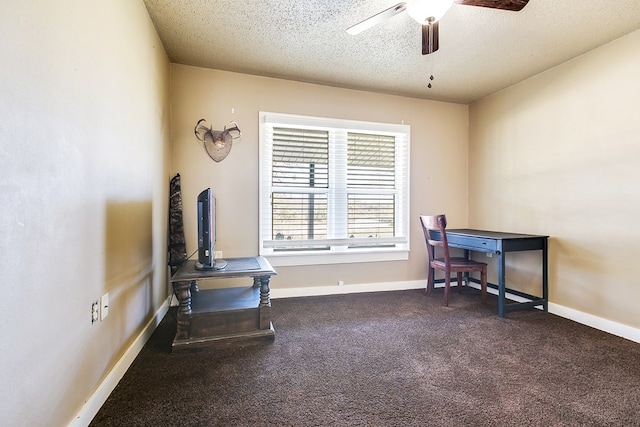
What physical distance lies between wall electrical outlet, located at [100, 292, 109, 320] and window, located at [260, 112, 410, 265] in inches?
67.3

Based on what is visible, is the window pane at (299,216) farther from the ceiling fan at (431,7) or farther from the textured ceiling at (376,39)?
the ceiling fan at (431,7)

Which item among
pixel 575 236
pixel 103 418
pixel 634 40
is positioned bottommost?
pixel 103 418

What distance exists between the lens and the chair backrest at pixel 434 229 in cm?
313

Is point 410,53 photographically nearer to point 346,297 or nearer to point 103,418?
point 346,297

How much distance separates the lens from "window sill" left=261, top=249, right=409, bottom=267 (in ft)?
10.9

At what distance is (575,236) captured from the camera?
2770mm

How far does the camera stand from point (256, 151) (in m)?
3.25

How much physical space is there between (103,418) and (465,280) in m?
3.93

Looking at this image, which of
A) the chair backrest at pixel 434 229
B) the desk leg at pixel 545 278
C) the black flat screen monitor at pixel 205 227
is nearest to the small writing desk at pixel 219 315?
the black flat screen monitor at pixel 205 227

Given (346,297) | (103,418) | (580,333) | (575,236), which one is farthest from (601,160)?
(103,418)

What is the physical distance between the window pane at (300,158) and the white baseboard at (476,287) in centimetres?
122

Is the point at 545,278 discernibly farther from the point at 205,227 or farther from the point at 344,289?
the point at 205,227

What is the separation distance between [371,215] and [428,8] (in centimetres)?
233

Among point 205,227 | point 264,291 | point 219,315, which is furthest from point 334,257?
point 205,227
